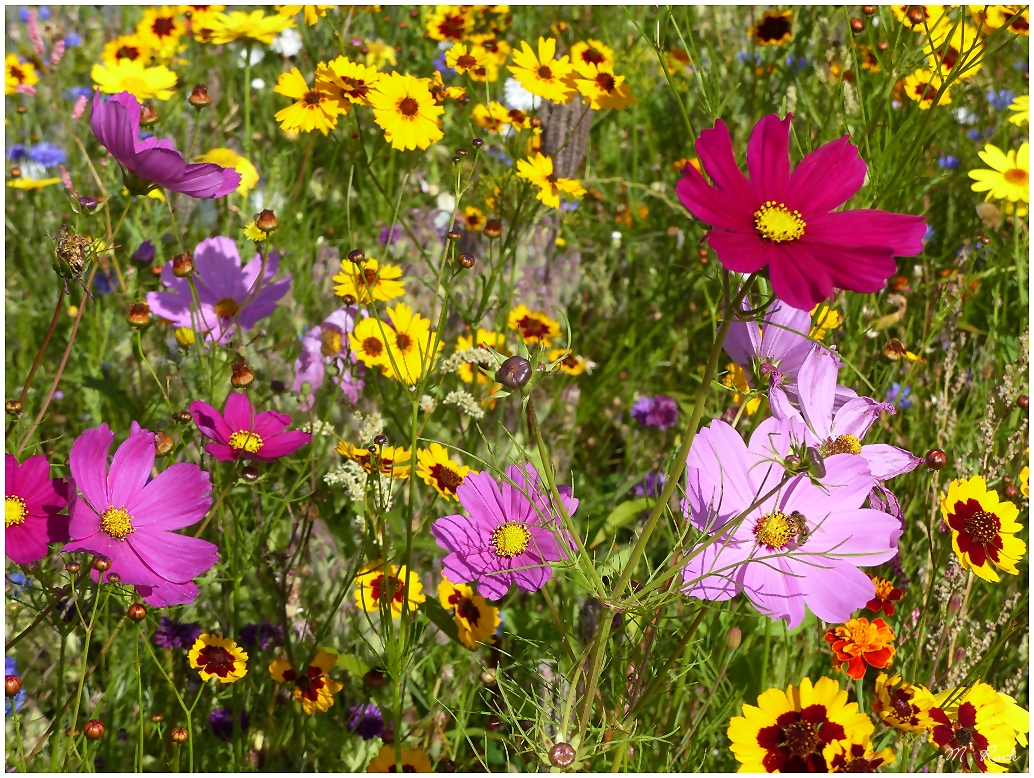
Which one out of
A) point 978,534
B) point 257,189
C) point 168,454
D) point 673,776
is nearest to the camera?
point 673,776

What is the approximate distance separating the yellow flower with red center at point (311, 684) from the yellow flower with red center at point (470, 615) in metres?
0.16

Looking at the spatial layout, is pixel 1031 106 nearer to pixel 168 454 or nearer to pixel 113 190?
pixel 168 454

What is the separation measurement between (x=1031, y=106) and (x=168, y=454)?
1463 mm

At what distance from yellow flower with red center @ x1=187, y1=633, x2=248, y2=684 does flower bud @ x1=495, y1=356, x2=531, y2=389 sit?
0.62 metres

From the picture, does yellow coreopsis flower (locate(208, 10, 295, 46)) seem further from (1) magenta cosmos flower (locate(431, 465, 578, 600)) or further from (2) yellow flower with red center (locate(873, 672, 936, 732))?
(2) yellow flower with red center (locate(873, 672, 936, 732))

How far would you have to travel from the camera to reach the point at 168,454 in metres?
1.22

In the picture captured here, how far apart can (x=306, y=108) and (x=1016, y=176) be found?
1410 mm

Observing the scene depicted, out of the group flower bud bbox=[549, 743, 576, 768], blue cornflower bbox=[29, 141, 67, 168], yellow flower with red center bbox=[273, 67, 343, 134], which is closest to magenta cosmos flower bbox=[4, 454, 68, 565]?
flower bud bbox=[549, 743, 576, 768]

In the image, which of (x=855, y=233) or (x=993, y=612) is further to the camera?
(x=993, y=612)

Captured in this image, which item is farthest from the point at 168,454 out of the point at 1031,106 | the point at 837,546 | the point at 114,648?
the point at 1031,106

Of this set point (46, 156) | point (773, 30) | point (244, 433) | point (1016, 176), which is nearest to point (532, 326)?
point (244, 433)

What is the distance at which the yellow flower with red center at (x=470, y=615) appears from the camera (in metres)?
1.19

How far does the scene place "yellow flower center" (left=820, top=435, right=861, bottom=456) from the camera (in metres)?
0.89

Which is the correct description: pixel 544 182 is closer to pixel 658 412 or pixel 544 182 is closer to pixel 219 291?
pixel 658 412
